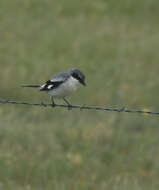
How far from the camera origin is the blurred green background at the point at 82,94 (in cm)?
787

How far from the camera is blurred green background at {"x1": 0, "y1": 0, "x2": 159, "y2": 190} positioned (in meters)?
7.87

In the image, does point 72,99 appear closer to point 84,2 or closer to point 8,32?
point 8,32

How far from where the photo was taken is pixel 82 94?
35.1 ft

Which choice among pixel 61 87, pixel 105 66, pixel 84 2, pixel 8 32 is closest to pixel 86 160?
pixel 61 87

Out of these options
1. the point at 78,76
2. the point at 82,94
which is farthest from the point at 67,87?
the point at 82,94

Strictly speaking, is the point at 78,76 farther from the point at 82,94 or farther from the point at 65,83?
the point at 82,94

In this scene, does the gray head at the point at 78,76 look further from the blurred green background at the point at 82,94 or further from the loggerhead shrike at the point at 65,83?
the blurred green background at the point at 82,94

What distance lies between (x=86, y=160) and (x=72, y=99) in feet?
8.09

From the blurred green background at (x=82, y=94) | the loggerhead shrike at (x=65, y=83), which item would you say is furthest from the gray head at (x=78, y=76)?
the blurred green background at (x=82, y=94)

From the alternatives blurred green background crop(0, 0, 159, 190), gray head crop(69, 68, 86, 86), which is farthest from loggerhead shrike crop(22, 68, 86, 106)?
blurred green background crop(0, 0, 159, 190)

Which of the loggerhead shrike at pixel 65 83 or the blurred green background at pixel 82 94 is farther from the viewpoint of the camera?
the blurred green background at pixel 82 94

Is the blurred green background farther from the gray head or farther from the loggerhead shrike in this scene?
the gray head

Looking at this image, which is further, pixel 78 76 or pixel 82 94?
pixel 82 94

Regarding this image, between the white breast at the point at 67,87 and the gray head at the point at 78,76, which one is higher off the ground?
the gray head at the point at 78,76
